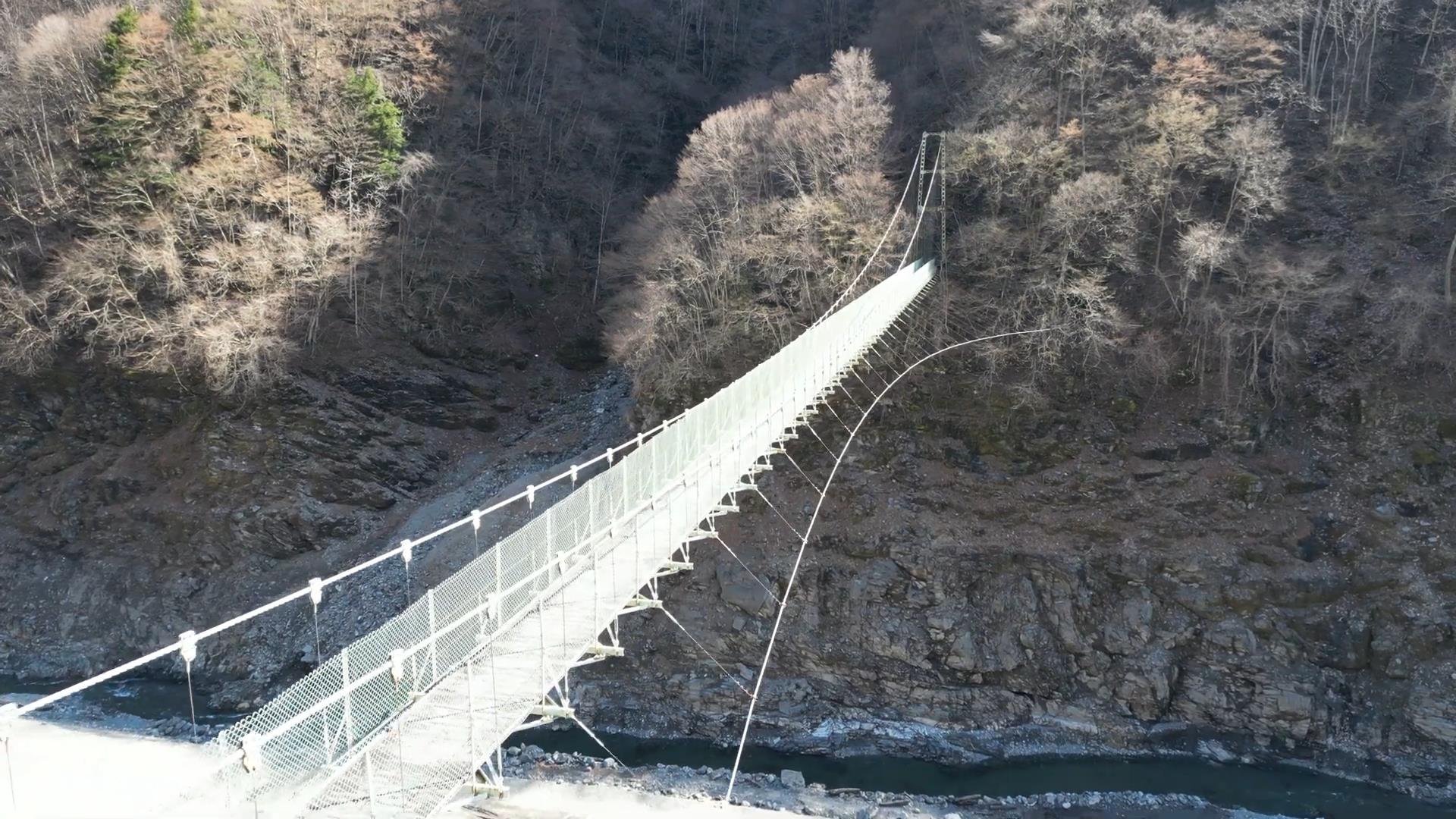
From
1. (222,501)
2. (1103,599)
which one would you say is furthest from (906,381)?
(222,501)

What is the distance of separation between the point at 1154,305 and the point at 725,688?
1106 centimetres

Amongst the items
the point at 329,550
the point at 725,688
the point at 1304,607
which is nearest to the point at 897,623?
the point at 725,688

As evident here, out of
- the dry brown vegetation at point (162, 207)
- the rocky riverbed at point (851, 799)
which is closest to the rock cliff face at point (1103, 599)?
the rocky riverbed at point (851, 799)

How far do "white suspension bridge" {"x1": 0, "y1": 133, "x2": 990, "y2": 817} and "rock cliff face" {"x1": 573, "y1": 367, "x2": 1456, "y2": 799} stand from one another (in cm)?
511

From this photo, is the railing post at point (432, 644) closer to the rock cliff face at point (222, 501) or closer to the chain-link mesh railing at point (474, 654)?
the chain-link mesh railing at point (474, 654)

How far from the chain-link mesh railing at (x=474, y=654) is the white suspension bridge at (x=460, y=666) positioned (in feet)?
0.04

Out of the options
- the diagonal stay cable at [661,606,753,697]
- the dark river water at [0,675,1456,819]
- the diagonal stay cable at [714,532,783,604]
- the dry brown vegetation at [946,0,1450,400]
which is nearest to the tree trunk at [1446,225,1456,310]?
the dry brown vegetation at [946,0,1450,400]

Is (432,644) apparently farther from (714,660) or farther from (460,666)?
(714,660)

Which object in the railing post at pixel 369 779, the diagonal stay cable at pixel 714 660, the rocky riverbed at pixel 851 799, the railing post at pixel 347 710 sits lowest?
the rocky riverbed at pixel 851 799

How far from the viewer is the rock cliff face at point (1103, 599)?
12422 mm

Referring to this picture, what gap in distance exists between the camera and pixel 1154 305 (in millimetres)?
16625

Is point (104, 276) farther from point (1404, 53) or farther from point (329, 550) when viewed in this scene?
point (1404, 53)

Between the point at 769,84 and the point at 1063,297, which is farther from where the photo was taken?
the point at 769,84

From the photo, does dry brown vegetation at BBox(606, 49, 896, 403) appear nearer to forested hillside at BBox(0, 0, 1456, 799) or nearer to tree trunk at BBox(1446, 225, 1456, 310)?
forested hillside at BBox(0, 0, 1456, 799)
